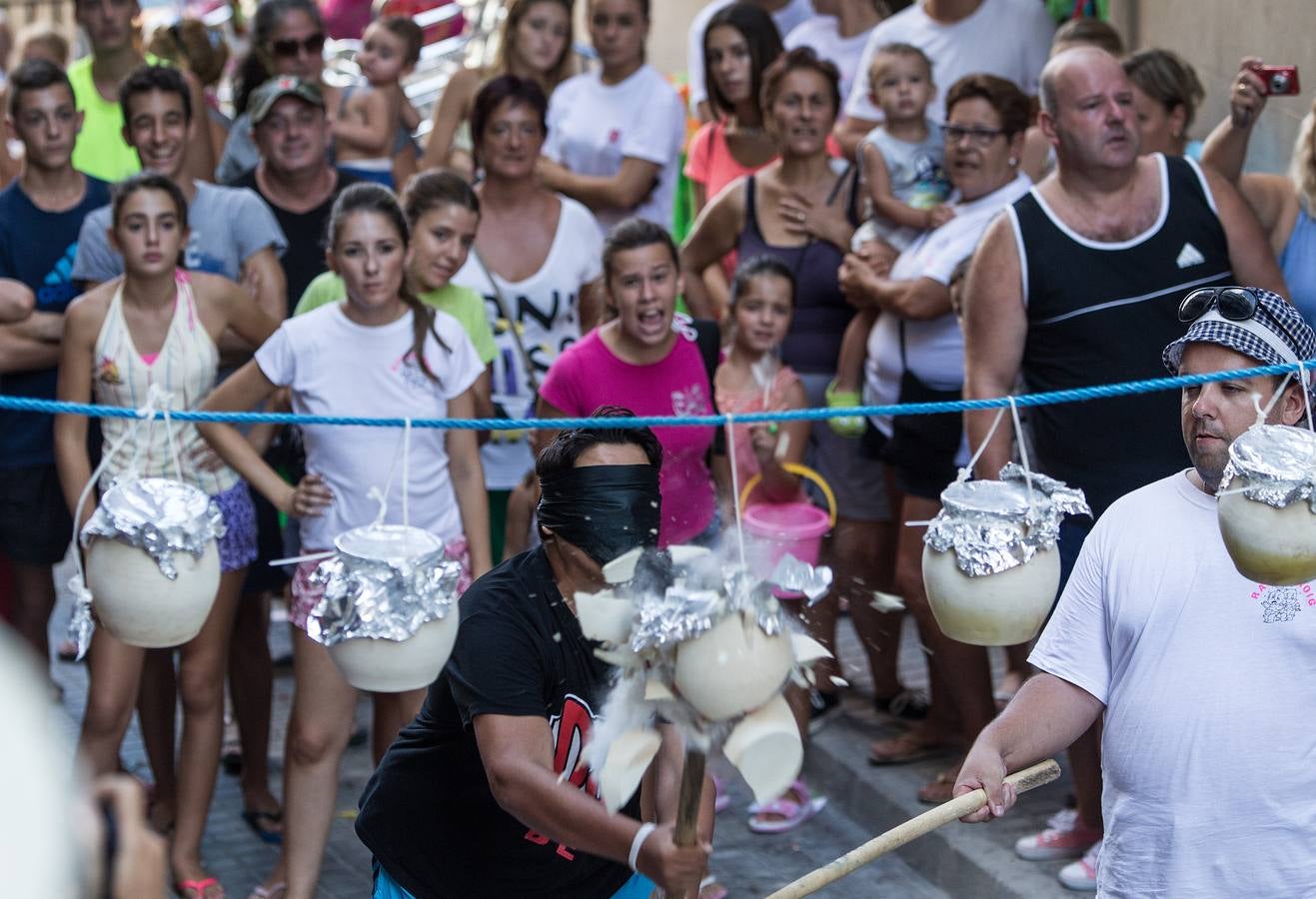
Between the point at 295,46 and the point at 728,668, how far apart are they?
4743 millimetres

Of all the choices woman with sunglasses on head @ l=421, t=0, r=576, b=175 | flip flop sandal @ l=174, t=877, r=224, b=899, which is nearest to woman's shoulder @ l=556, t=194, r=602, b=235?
woman with sunglasses on head @ l=421, t=0, r=576, b=175

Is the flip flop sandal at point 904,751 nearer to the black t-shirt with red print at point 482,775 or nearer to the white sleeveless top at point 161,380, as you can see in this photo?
the white sleeveless top at point 161,380

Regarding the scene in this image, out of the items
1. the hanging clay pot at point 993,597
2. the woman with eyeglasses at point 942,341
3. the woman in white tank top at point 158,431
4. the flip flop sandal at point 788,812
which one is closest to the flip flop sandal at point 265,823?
the woman in white tank top at point 158,431

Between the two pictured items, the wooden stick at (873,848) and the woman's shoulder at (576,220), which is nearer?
the wooden stick at (873,848)

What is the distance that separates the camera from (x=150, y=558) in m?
3.48

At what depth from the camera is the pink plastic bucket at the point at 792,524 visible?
4816 mm

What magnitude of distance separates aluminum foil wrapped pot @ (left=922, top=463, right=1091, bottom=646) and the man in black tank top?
1.02 meters

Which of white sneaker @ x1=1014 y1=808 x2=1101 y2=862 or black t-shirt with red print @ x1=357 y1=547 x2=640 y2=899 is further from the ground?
black t-shirt with red print @ x1=357 y1=547 x2=640 y2=899

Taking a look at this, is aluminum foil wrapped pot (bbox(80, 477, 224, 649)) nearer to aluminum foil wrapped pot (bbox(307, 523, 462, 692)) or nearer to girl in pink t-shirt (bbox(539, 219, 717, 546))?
aluminum foil wrapped pot (bbox(307, 523, 462, 692))

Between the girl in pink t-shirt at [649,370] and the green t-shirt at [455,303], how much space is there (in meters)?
0.41

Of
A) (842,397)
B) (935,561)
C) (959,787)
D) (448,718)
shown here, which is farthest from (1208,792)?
(842,397)

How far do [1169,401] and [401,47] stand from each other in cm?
380

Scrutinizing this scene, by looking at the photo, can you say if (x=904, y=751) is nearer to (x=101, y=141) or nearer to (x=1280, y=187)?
(x=1280, y=187)

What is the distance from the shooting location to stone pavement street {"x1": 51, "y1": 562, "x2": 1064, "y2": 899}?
4.94 m
